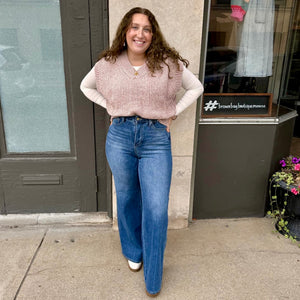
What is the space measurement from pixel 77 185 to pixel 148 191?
1224 millimetres

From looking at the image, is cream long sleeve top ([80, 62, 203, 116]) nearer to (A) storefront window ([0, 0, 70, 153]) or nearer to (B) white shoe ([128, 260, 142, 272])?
(A) storefront window ([0, 0, 70, 153])

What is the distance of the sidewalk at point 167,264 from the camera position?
2385 mm

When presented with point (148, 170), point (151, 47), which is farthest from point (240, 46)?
point (148, 170)

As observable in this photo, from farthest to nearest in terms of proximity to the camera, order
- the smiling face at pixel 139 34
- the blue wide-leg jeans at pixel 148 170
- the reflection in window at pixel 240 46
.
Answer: the reflection in window at pixel 240 46, the blue wide-leg jeans at pixel 148 170, the smiling face at pixel 139 34

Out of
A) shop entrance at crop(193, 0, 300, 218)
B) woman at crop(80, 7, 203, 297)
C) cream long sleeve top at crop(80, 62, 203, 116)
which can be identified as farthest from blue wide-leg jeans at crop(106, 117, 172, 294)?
shop entrance at crop(193, 0, 300, 218)

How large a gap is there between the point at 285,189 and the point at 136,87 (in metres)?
1.80

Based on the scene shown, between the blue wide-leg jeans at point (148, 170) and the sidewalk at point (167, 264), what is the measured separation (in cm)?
34

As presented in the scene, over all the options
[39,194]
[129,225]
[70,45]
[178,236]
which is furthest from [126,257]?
[70,45]

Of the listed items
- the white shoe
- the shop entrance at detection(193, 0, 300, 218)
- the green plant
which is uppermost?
the shop entrance at detection(193, 0, 300, 218)

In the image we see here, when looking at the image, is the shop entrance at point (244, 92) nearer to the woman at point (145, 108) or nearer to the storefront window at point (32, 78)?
the woman at point (145, 108)

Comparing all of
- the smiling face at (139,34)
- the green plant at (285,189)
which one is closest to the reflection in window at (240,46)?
the green plant at (285,189)

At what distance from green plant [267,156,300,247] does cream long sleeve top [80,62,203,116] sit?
1.30 meters

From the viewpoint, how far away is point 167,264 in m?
2.68

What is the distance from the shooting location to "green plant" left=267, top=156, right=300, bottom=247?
2957 millimetres
